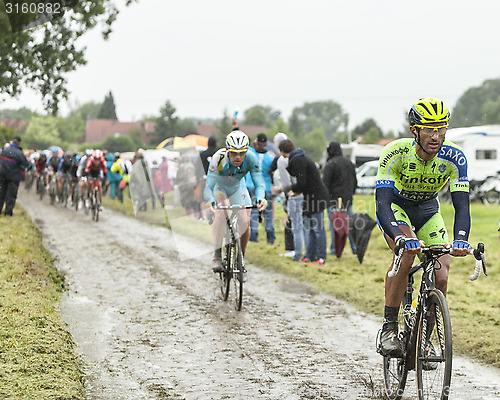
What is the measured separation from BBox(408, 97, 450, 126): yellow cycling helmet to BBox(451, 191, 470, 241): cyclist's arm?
59 cm

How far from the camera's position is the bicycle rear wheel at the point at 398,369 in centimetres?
525

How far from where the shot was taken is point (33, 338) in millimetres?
6414

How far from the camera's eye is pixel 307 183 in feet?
41.8

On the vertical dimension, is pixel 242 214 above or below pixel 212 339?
above

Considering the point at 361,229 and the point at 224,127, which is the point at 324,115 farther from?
the point at 361,229

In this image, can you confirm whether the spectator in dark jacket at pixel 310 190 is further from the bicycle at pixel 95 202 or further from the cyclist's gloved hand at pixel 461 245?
the bicycle at pixel 95 202

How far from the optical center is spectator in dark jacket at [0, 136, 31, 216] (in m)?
18.9

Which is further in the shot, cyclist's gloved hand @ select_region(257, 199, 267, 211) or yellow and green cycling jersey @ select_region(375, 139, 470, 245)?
cyclist's gloved hand @ select_region(257, 199, 267, 211)

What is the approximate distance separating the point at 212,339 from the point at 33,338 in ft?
6.19

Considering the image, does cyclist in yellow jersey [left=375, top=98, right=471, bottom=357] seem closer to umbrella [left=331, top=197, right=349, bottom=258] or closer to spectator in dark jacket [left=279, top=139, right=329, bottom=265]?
spectator in dark jacket [left=279, top=139, right=329, bottom=265]

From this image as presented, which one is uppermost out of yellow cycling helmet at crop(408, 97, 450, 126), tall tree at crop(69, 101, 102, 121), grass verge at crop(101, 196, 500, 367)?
tall tree at crop(69, 101, 102, 121)

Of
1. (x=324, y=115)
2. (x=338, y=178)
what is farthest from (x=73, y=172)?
(x=324, y=115)


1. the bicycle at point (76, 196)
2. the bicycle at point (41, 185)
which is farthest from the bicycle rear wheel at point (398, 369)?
the bicycle at point (41, 185)

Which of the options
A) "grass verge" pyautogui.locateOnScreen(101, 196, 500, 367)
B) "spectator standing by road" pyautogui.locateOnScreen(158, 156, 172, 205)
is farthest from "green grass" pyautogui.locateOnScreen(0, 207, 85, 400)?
"spectator standing by road" pyautogui.locateOnScreen(158, 156, 172, 205)
